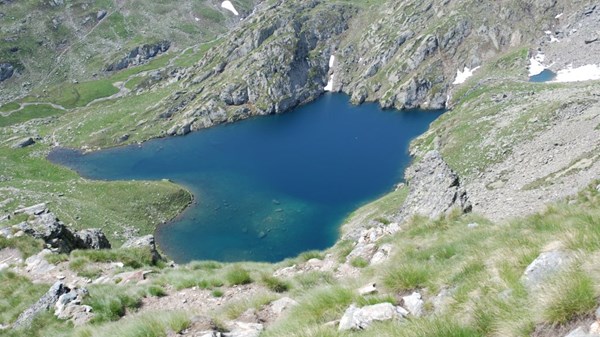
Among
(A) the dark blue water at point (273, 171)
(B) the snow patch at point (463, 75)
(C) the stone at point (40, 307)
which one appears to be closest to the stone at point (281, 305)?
(C) the stone at point (40, 307)

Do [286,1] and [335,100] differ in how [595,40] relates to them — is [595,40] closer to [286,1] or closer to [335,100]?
[335,100]

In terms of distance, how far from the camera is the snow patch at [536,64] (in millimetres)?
116600

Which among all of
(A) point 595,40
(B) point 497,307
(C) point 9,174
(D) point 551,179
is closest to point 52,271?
(B) point 497,307

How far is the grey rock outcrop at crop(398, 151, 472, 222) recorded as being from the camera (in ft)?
92.2

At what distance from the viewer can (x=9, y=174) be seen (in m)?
99.1

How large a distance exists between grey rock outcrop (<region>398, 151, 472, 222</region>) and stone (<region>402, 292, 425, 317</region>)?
14.4 m

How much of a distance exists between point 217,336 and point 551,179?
39.7m

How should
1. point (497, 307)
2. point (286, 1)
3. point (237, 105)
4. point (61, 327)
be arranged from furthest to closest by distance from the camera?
point (286, 1)
point (237, 105)
point (61, 327)
point (497, 307)

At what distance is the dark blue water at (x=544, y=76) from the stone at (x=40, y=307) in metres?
118

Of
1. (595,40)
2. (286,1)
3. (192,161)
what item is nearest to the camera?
(192,161)

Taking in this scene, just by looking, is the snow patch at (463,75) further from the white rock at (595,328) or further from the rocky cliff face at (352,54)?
the white rock at (595,328)

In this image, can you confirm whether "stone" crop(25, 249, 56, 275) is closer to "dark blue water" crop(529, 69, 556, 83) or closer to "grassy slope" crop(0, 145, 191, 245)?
"grassy slope" crop(0, 145, 191, 245)

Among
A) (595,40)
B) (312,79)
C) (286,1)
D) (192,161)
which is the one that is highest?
(286,1)

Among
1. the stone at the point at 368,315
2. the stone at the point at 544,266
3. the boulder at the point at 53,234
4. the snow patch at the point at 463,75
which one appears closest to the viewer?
the stone at the point at 544,266
